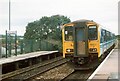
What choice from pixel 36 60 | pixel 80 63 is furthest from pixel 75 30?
pixel 36 60

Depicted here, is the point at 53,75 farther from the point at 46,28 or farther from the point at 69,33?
the point at 46,28

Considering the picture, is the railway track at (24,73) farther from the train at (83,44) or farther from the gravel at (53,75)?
the train at (83,44)

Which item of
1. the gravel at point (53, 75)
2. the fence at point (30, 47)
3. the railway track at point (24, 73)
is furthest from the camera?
the fence at point (30, 47)

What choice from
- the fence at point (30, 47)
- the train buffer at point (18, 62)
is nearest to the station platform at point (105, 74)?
the train buffer at point (18, 62)

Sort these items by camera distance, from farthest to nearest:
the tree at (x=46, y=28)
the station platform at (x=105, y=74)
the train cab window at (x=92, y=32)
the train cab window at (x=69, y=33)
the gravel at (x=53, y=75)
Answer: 1. the tree at (x=46, y=28)
2. the train cab window at (x=69, y=33)
3. the train cab window at (x=92, y=32)
4. the gravel at (x=53, y=75)
5. the station platform at (x=105, y=74)

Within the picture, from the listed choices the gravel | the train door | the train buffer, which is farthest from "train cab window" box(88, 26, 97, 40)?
the train buffer

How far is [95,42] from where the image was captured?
18.9m

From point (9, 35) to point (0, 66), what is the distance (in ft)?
28.2

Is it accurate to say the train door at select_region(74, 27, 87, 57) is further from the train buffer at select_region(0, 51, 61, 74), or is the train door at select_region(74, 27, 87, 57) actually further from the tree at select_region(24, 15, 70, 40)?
the tree at select_region(24, 15, 70, 40)

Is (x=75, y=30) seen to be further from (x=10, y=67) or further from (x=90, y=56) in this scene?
(x=10, y=67)

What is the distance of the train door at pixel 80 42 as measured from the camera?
18.7 meters

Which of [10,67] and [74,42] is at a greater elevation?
[74,42]

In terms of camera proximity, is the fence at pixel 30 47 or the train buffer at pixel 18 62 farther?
the fence at pixel 30 47

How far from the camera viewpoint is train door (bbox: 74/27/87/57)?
738 inches
